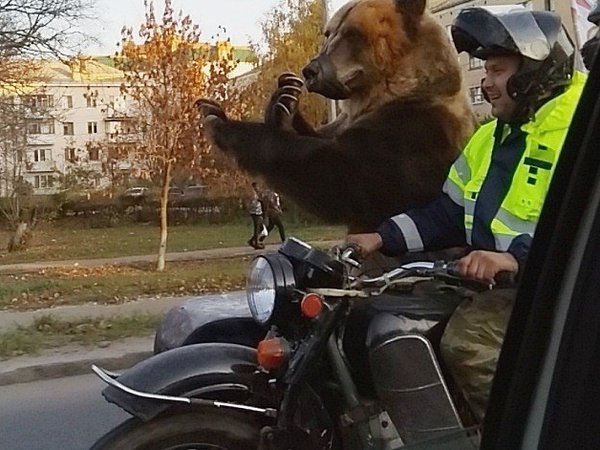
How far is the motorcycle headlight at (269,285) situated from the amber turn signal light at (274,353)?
0.26 feet

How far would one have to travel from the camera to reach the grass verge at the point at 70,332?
895cm

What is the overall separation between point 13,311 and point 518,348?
11254 mm

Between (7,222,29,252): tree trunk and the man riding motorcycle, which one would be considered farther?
(7,222,29,252): tree trunk

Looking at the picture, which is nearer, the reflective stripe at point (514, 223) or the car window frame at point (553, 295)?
the car window frame at point (553, 295)

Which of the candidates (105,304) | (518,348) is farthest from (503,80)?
(105,304)

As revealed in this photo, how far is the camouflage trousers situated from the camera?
9.16ft

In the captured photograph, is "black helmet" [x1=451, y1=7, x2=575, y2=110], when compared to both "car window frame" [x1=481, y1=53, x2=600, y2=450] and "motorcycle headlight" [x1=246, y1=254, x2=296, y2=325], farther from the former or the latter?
"car window frame" [x1=481, y1=53, x2=600, y2=450]

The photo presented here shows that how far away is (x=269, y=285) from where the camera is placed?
295 centimetres

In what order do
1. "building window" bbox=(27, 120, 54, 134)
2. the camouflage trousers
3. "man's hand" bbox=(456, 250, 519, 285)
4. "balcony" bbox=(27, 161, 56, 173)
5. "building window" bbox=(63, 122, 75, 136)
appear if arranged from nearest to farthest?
1. "man's hand" bbox=(456, 250, 519, 285)
2. the camouflage trousers
3. "building window" bbox=(27, 120, 54, 134)
4. "balcony" bbox=(27, 161, 56, 173)
5. "building window" bbox=(63, 122, 75, 136)

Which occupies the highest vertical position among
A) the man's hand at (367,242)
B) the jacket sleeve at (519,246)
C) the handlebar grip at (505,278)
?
the jacket sleeve at (519,246)

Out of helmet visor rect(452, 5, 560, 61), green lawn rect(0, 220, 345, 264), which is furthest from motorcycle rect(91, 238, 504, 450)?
green lawn rect(0, 220, 345, 264)

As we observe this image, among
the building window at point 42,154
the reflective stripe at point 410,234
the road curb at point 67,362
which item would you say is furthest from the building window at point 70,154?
the reflective stripe at point 410,234

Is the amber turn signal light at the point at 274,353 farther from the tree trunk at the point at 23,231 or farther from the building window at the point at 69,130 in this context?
the building window at the point at 69,130

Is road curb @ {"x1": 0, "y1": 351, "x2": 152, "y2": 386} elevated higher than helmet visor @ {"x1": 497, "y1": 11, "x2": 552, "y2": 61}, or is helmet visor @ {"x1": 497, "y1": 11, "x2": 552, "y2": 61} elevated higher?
helmet visor @ {"x1": 497, "y1": 11, "x2": 552, "y2": 61}
